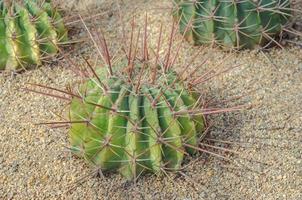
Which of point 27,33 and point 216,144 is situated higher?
point 27,33

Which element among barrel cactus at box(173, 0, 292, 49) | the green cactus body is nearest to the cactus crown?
the green cactus body

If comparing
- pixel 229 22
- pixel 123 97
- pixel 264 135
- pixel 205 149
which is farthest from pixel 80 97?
pixel 229 22

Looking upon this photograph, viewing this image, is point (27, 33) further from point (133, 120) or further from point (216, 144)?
point (216, 144)

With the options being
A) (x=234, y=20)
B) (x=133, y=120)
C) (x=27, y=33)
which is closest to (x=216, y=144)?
(x=133, y=120)

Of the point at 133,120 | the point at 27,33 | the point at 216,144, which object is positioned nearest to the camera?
the point at 133,120

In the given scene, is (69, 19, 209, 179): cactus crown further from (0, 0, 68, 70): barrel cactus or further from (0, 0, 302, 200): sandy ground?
(0, 0, 68, 70): barrel cactus

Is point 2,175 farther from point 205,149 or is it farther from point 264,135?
point 264,135
